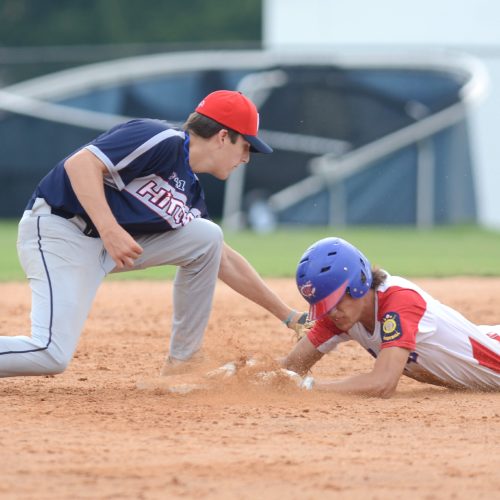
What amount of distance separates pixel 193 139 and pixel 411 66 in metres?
15.7

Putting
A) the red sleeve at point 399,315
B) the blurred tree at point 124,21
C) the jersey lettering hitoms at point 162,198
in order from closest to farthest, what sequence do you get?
the red sleeve at point 399,315
the jersey lettering hitoms at point 162,198
the blurred tree at point 124,21

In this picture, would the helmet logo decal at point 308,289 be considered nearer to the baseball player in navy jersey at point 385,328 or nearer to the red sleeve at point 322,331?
the baseball player in navy jersey at point 385,328

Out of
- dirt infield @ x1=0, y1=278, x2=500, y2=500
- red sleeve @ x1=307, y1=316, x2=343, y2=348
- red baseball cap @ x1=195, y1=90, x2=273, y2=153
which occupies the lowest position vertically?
dirt infield @ x1=0, y1=278, x2=500, y2=500

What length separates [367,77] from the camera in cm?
1966

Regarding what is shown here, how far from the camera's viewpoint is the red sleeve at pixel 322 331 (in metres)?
4.91

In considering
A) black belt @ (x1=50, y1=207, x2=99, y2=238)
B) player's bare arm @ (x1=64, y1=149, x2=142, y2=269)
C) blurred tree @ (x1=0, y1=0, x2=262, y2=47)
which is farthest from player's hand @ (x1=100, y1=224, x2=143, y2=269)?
blurred tree @ (x1=0, y1=0, x2=262, y2=47)

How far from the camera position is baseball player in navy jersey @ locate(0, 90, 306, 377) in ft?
14.5

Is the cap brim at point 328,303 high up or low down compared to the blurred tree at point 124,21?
down

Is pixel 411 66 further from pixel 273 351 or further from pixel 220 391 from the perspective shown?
pixel 220 391

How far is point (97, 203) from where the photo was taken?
4348mm

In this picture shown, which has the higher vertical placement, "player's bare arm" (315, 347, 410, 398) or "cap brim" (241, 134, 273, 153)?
"cap brim" (241, 134, 273, 153)

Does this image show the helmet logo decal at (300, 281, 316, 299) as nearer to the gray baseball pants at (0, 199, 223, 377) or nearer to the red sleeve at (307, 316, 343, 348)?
the red sleeve at (307, 316, 343, 348)

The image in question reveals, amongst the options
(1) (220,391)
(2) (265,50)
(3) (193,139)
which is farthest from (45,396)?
(2) (265,50)

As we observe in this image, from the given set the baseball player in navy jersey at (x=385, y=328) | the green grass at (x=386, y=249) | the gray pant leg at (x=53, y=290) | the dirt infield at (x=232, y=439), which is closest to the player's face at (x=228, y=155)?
the baseball player in navy jersey at (x=385, y=328)
